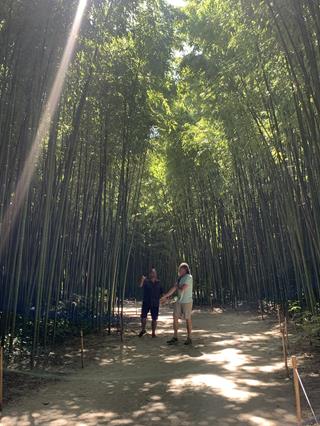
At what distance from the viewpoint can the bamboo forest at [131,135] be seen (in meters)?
4.35

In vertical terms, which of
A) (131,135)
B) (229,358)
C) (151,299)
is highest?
(131,135)

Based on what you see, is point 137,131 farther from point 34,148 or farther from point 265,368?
point 265,368

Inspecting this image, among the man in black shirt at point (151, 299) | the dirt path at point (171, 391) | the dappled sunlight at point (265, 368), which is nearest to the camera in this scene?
the dirt path at point (171, 391)

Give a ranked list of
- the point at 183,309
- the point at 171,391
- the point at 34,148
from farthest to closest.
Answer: the point at 183,309, the point at 34,148, the point at 171,391

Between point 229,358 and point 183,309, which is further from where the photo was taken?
point 183,309

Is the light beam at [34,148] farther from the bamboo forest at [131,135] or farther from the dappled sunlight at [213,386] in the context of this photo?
the dappled sunlight at [213,386]

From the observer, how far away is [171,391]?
3580 mm

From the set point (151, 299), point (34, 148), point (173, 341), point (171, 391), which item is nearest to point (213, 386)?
point (171, 391)

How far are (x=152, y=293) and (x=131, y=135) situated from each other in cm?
243

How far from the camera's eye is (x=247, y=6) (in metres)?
4.16

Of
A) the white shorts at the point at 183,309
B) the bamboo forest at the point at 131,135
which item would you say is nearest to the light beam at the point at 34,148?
the bamboo forest at the point at 131,135

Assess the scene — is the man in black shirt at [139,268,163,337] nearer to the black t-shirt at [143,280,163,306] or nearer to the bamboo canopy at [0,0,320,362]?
the black t-shirt at [143,280,163,306]

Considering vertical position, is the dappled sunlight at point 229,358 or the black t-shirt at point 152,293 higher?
the black t-shirt at point 152,293

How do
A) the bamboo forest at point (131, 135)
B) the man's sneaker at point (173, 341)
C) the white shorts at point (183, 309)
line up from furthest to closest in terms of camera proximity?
1. the man's sneaker at point (173, 341)
2. the white shorts at point (183, 309)
3. the bamboo forest at point (131, 135)
